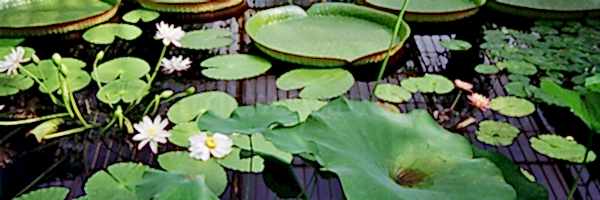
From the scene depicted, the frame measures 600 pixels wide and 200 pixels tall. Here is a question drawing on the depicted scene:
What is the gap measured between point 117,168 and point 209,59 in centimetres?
62

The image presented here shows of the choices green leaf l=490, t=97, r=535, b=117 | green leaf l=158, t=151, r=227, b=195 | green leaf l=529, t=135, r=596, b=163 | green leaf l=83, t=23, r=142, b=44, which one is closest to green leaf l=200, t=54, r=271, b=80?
green leaf l=83, t=23, r=142, b=44

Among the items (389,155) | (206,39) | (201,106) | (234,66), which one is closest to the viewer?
(389,155)

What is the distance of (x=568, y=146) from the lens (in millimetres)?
1456

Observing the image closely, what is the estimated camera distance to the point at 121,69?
1720mm

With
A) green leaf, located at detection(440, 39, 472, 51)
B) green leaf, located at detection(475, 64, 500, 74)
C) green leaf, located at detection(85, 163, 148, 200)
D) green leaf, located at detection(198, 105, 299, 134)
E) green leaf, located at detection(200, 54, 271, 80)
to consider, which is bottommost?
green leaf, located at detection(200, 54, 271, 80)

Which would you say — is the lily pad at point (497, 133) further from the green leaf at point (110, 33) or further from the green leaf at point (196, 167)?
the green leaf at point (110, 33)

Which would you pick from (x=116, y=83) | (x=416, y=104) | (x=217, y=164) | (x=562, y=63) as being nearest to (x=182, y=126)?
(x=217, y=164)

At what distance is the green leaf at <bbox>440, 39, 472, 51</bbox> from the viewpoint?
1.98m

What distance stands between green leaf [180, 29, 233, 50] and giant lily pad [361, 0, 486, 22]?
537 millimetres

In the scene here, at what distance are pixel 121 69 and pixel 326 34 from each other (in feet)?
2.06

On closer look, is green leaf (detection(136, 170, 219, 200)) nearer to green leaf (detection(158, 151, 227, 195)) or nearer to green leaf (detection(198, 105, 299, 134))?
green leaf (detection(198, 105, 299, 134))

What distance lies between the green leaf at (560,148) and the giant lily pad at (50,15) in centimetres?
137

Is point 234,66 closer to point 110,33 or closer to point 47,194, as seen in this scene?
point 110,33

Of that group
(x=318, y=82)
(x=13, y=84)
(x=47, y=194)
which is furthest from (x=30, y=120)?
(x=318, y=82)
